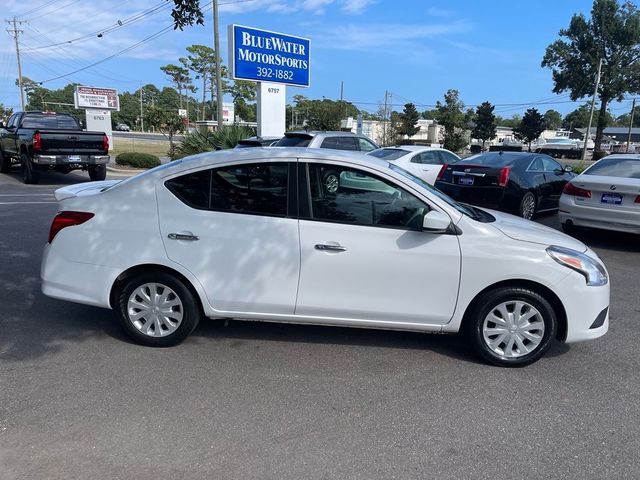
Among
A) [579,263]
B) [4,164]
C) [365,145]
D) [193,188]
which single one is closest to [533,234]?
[579,263]

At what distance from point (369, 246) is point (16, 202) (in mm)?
10284

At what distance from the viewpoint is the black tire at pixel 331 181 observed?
4113 mm

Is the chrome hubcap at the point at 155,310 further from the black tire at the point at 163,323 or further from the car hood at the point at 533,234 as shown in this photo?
the car hood at the point at 533,234

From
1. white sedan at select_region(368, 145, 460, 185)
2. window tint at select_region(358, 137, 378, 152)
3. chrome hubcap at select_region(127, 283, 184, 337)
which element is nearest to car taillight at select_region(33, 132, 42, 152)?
window tint at select_region(358, 137, 378, 152)

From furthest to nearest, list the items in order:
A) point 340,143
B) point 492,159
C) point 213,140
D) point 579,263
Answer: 1. point 213,140
2. point 340,143
3. point 492,159
4. point 579,263

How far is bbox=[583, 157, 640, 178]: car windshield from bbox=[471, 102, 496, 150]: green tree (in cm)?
5342

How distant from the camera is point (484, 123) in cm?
5953

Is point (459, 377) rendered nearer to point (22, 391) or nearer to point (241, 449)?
point (241, 449)

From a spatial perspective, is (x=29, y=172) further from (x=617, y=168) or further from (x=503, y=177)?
(x=617, y=168)

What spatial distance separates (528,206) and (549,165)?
153 centimetres

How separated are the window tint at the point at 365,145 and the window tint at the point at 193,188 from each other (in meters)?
9.09

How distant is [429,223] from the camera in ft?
12.7

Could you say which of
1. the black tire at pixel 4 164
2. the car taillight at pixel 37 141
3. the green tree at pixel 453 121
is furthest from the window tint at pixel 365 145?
the green tree at pixel 453 121

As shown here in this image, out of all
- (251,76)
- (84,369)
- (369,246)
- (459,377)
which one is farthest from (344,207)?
(251,76)
